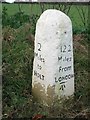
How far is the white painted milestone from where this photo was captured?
355 cm

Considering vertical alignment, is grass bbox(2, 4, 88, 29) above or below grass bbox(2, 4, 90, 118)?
above

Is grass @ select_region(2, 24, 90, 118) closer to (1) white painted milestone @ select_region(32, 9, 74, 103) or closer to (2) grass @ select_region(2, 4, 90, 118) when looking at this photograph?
(2) grass @ select_region(2, 4, 90, 118)

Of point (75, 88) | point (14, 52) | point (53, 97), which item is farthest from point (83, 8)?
point (53, 97)

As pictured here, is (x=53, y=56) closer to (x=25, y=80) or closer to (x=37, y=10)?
(x=25, y=80)

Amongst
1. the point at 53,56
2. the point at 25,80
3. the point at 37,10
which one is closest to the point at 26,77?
the point at 25,80

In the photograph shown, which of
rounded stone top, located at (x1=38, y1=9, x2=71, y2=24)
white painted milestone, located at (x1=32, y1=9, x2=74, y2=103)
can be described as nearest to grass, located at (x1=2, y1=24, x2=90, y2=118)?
white painted milestone, located at (x1=32, y1=9, x2=74, y2=103)

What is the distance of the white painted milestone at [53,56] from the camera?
3553 mm

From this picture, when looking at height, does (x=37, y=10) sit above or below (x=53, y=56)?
above

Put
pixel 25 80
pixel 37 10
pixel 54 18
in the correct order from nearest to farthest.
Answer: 1. pixel 54 18
2. pixel 25 80
3. pixel 37 10

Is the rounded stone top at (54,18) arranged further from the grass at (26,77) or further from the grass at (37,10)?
the grass at (37,10)

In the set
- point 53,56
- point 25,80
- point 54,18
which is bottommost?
point 25,80

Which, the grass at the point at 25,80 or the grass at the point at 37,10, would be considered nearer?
the grass at the point at 25,80

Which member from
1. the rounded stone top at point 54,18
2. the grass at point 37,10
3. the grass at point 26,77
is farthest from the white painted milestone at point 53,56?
the grass at point 37,10

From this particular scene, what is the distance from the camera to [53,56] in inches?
141
